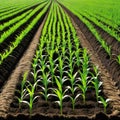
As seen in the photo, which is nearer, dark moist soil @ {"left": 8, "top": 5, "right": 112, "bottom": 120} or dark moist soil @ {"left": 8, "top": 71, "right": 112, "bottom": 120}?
dark moist soil @ {"left": 8, "top": 5, "right": 112, "bottom": 120}

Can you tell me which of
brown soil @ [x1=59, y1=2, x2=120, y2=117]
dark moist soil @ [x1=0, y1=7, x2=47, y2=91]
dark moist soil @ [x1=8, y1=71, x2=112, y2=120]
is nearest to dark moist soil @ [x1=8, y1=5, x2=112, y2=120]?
dark moist soil @ [x1=8, y1=71, x2=112, y2=120]

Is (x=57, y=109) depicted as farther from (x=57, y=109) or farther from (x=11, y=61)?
(x=11, y=61)

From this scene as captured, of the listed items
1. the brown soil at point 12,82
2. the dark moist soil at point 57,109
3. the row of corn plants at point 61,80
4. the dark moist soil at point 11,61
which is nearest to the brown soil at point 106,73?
the row of corn plants at point 61,80

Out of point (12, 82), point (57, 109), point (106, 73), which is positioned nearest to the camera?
point (57, 109)

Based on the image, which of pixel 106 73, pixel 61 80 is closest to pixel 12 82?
pixel 61 80

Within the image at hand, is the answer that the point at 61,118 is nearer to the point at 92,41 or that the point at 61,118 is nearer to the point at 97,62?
the point at 97,62

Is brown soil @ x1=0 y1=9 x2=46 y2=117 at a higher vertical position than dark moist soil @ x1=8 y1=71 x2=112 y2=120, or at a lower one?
lower

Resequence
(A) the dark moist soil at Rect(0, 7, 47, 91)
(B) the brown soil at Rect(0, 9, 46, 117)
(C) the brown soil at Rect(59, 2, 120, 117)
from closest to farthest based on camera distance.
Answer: (B) the brown soil at Rect(0, 9, 46, 117)
(C) the brown soil at Rect(59, 2, 120, 117)
(A) the dark moist soil at Rect(0, 7, 47, 91)

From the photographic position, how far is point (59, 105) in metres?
6.88

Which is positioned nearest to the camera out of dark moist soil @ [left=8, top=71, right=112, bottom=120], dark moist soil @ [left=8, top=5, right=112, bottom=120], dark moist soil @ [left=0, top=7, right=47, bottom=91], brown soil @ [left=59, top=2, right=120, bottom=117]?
dark moist soil @ [left=8, top=5, right=112, bottom=120]

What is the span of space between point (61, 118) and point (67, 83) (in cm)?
260

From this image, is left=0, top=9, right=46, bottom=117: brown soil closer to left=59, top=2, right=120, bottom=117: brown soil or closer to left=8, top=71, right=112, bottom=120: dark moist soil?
left=8, top=71, right=112, bottom=120: dark moist soil

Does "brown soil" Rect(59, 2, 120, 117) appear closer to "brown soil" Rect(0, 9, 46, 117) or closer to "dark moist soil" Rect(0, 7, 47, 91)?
"brown soil" Rect(0, 9, 46, 117)

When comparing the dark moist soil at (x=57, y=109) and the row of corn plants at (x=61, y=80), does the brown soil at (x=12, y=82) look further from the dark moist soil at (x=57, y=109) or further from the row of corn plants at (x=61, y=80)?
the row of corn plants at (x=61, y=80)
